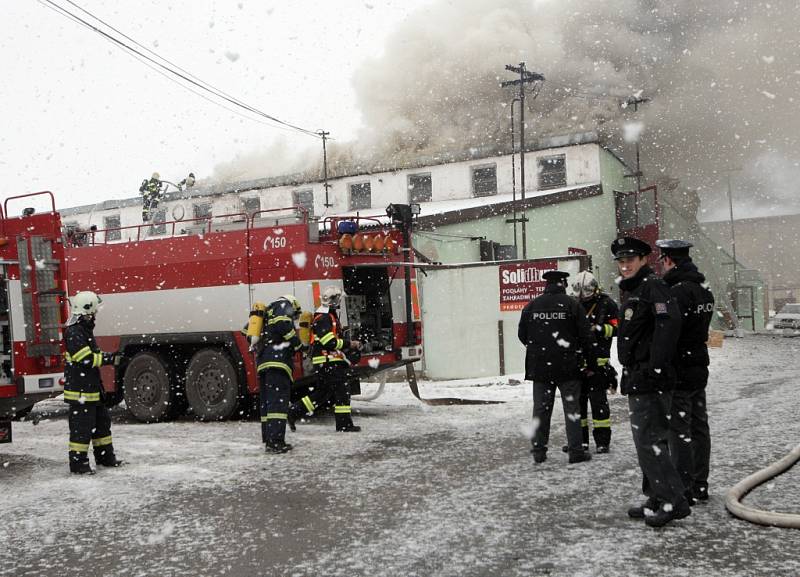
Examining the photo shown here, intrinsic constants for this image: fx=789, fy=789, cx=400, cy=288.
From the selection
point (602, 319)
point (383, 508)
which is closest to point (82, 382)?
point (383, 508)

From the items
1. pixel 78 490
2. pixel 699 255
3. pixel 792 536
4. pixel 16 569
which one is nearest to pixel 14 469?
pixel 78 490

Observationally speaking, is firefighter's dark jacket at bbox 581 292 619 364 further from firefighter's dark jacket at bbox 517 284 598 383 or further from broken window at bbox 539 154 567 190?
broken window at bbox 539 154 567 190

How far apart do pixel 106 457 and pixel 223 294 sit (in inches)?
129

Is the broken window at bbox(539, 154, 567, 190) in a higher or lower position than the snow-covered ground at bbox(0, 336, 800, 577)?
higher

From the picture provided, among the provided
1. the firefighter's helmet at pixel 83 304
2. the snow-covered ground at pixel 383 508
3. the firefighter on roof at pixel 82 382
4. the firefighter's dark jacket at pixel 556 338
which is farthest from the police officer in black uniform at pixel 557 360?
the firefighter's helmet at pixel 83 304

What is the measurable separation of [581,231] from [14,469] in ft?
76.6

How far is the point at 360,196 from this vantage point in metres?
36.0

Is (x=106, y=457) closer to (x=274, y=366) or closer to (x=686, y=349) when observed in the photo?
(x=274, y=366)

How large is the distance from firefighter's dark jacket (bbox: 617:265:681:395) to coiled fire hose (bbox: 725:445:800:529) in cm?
89

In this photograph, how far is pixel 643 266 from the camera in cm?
531

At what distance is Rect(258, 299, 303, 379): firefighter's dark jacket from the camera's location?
27.8 ft

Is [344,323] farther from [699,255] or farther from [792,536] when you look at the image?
[699,255]

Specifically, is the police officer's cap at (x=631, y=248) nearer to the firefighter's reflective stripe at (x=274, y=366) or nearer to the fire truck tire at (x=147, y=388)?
the firefighter's reflective stripe at (x=274, y=366)

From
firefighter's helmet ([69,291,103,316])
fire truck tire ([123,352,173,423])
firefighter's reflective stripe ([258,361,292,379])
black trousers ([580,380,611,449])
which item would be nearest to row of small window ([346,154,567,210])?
fire truck tire ([123,352,173,423])
